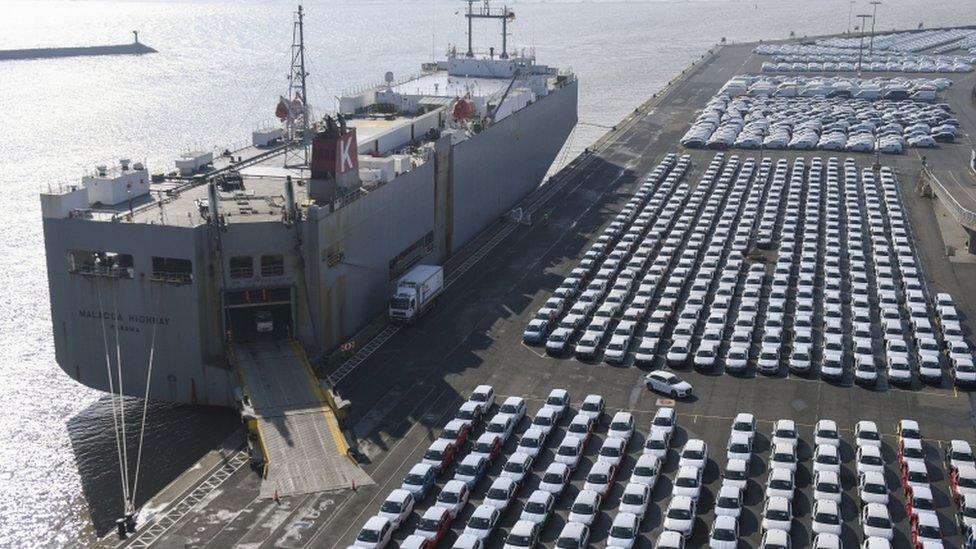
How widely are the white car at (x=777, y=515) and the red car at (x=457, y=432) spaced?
1077 centimetres

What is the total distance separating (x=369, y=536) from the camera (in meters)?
34.5

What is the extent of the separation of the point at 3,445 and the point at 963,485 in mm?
35644

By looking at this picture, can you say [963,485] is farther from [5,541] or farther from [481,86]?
[481,86]

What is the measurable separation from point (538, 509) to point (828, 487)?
369 inches

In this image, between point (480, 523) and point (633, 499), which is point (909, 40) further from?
point (480, 523)

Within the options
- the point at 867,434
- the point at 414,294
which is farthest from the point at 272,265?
the point at 867,434

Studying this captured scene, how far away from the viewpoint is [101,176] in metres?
52.8

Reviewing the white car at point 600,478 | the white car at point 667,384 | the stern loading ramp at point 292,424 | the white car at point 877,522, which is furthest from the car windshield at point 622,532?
the white car at point 667,384

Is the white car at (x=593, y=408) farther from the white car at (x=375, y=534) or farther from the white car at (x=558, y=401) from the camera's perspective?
the white car at (x=375, y=534)

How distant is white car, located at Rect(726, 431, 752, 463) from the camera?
40156mm

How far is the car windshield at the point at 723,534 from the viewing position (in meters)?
34.4

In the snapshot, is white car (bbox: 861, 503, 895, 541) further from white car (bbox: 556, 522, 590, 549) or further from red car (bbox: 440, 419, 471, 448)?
red car (bbox: 440, 419, 471, 448)

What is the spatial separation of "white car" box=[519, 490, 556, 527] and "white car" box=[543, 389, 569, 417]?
7.58 metres

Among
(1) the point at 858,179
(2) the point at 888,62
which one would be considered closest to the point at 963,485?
(1) the point at 858,179
